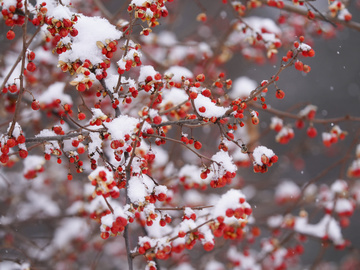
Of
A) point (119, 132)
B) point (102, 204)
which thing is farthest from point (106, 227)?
point (102, 204)

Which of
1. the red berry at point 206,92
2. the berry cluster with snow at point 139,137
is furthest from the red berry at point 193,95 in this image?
the red berry at point 206,92

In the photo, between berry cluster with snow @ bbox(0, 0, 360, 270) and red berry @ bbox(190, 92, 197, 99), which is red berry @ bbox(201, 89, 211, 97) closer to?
berry cluster with snow @ bbox(0, 0, 360, 270)

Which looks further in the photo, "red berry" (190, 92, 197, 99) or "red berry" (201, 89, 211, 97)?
"red berry" (201, 89, 211, 97)

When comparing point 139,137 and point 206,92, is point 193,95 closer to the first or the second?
point 206,92

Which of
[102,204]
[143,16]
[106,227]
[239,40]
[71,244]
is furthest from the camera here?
[239,40]

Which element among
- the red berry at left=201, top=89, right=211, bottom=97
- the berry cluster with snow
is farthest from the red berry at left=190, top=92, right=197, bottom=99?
the red berry at left=201, top=89, right=211, bottom=97

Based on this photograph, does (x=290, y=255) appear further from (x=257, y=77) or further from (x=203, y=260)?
(x=257, y=77)

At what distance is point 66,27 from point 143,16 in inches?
13.0

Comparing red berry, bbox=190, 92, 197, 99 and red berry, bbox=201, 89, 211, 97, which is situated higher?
red berry, bbox=201, 89, 211, 97

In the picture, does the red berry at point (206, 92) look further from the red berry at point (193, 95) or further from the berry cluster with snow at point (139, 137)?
the red berry at point (193, 95)

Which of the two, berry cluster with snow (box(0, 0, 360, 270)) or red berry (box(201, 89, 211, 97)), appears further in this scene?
red berry (box(201, 89, 211, 97))

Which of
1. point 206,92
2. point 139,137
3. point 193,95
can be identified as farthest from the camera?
point 206,92

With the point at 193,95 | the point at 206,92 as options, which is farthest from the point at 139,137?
the point at 206,92

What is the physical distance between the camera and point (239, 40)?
14.5ft
